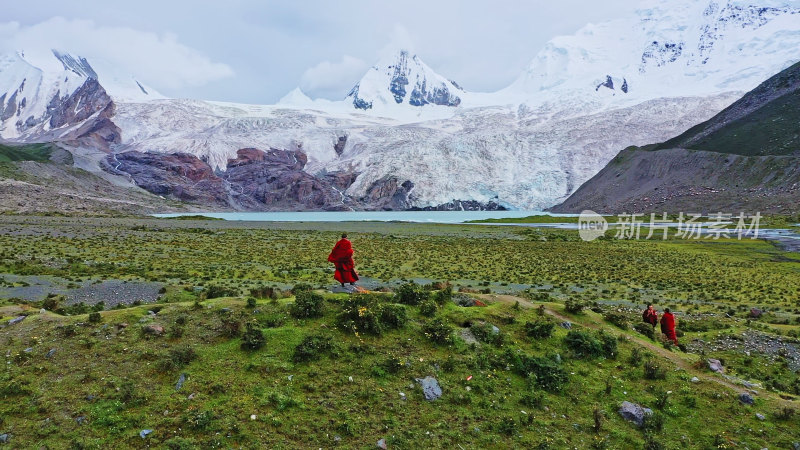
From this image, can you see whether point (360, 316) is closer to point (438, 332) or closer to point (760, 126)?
point (438, 332)

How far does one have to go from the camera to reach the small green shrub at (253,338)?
12.0m

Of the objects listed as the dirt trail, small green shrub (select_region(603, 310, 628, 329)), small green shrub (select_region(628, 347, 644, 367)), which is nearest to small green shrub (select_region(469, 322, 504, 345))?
the dirt trail

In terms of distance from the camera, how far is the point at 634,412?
11.3 meters

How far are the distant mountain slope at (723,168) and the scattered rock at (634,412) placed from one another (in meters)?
109

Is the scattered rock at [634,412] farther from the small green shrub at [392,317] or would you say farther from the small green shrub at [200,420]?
the small green shrub at [200,420]

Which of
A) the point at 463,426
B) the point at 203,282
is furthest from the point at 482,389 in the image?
the point at 203,282

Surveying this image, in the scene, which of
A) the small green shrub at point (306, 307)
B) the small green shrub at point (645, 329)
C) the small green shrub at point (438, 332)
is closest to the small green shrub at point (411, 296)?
the small green shrub at point (438, 332)

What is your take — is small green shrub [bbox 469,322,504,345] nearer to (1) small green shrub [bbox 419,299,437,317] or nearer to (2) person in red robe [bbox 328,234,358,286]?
(1) small green shrub [bbox 419,299,437,317]

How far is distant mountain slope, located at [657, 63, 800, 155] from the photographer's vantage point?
122 metres

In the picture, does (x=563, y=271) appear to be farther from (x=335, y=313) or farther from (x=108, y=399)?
(x=108, y=399)

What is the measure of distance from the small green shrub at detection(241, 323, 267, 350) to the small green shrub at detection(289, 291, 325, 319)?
56.8 inches

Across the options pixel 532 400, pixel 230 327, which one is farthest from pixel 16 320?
pixel 532 400

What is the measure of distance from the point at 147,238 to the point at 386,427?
53985mm

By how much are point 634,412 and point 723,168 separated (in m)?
133
